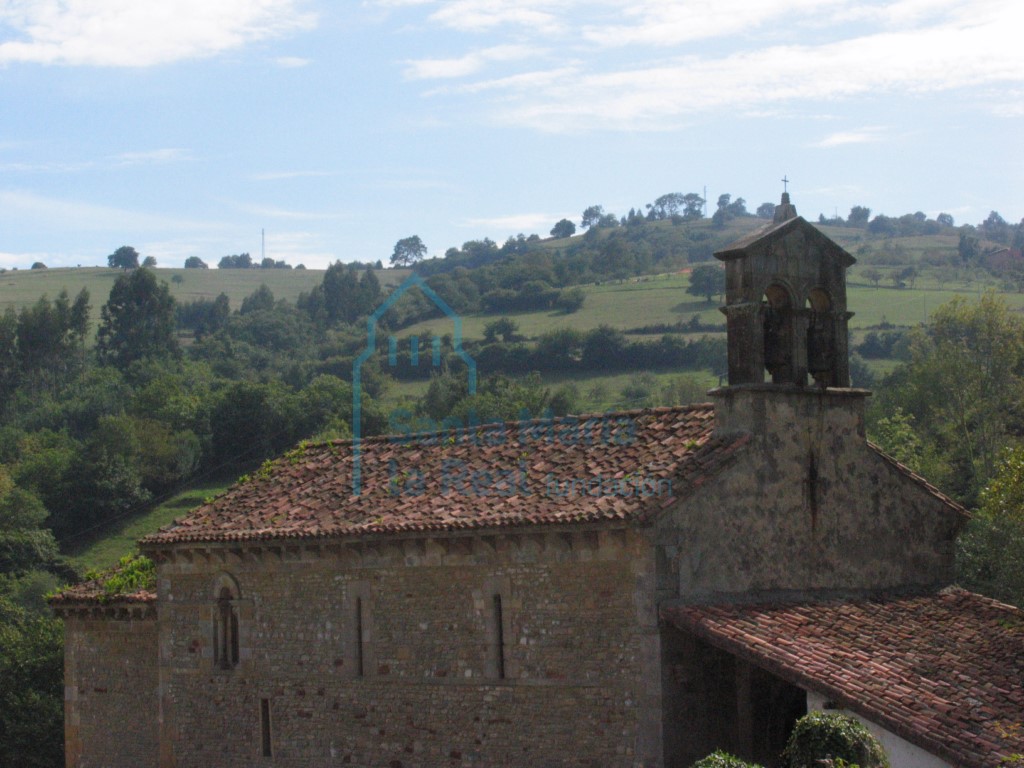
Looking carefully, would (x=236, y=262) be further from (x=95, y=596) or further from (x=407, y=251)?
(x=95, y=596)

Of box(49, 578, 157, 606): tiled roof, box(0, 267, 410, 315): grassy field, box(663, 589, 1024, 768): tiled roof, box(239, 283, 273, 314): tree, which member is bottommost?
box(49, 578, 157, 606): tiled roof

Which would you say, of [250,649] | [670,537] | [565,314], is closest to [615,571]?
[670,537]

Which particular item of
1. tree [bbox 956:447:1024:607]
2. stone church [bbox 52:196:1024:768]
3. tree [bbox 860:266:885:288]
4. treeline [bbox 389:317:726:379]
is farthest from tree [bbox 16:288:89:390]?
stone church [bbox 52:196:1024:768]

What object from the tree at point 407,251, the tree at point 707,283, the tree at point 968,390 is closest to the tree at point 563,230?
the tree at point 407,251

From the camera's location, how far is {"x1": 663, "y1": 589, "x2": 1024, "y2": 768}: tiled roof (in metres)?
18.0

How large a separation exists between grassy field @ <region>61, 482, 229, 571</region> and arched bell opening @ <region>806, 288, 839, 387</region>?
42230mm

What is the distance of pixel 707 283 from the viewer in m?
105

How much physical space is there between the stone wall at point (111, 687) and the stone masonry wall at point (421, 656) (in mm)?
1154

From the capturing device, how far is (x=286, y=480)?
89.9ft

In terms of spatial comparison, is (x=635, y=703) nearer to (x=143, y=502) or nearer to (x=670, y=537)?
(x=670, y=537)

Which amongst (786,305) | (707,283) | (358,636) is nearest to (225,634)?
(358,636)

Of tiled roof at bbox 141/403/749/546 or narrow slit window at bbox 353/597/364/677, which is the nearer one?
tiled roof at bbox 141/403/749/546

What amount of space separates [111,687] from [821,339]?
47.6 feet

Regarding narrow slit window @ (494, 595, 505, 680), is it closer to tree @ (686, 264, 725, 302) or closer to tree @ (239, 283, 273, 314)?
tree @ (686, 264, 725, 302)
